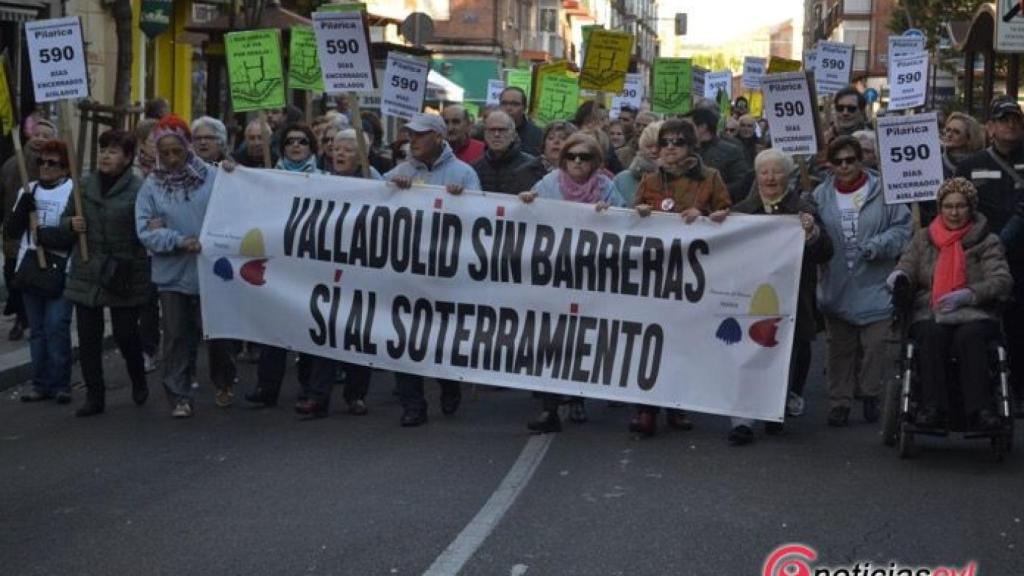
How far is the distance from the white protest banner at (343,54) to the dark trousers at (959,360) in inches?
202

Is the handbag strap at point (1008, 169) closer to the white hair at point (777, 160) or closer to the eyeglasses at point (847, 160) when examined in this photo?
the eyeglasses at point (847, 160)

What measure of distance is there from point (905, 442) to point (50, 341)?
5.67m

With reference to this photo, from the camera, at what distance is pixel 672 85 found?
77.9 ft

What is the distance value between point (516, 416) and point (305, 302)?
4.93 ft

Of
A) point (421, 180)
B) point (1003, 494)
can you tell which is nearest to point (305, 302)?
point (421, 180)

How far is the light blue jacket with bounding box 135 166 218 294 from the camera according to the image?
12156 mm

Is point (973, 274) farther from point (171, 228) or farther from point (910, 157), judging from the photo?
point (171, 228)

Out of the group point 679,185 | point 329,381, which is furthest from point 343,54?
point 679,185

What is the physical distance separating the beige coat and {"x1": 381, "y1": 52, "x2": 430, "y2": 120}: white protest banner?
5.44m

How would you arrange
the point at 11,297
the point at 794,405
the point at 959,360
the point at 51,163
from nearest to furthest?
the point at 959,360 → the point at 794,405 → the point at 51,163 → the point at 11,297

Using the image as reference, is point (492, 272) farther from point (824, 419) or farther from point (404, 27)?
point (404, 27)

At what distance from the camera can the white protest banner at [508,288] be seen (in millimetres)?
11555

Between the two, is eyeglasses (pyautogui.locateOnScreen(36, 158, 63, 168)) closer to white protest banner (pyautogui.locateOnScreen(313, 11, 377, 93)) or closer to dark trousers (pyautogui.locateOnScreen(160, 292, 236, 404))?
dark trousers (pyautogui.locateOnScreen(160, 292, 236, 404))

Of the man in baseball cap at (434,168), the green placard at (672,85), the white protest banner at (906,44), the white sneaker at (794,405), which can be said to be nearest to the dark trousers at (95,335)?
the man in baseball cap at (434,168)
